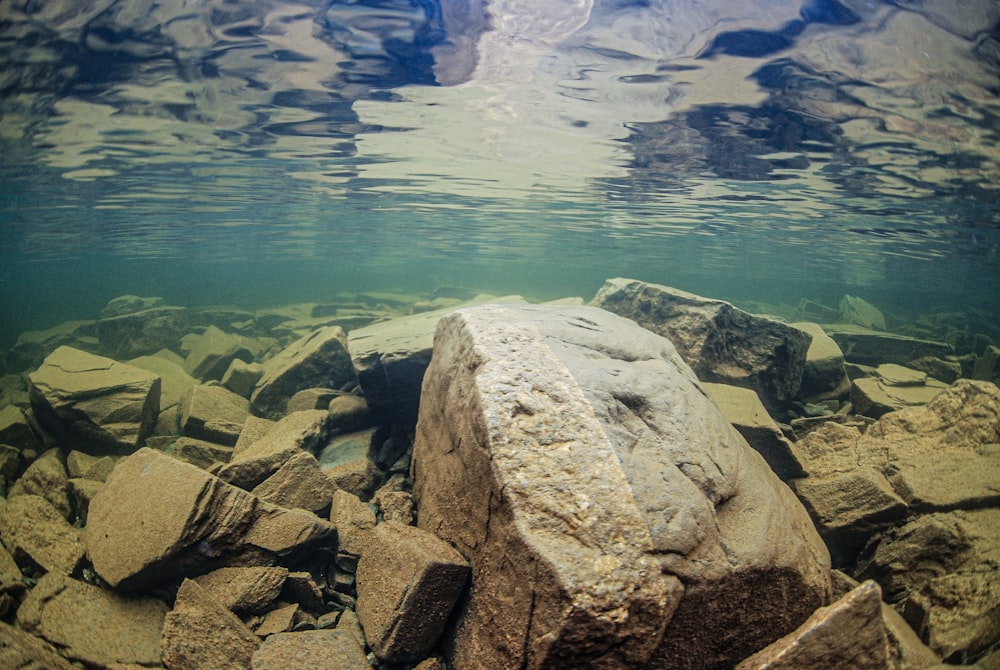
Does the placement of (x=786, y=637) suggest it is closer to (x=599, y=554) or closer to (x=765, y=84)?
(x=599, y=554)

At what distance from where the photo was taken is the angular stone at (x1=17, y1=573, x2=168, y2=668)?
2.96 meters

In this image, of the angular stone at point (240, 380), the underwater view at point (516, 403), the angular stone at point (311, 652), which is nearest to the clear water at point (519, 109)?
the underwater view at point (516, 403)

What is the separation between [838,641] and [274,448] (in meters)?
4.90

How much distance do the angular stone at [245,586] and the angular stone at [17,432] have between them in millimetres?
5401

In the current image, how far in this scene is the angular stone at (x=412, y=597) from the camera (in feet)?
8.27

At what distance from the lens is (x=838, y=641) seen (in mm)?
2211

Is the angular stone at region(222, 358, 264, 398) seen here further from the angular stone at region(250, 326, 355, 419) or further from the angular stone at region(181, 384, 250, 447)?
the angular stone at region(181, 384, 250, 447)

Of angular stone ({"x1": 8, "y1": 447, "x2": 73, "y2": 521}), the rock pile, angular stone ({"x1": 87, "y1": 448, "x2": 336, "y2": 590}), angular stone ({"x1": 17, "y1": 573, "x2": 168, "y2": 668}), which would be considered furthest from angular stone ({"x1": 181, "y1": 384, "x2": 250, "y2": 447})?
angular stone ({"x1": 17, "y1": 573, "x2": 168, "y2": 668})

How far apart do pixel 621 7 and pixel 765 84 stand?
3992 millimetres

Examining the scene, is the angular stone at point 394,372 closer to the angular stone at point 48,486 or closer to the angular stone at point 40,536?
the angular stone at point 40,536

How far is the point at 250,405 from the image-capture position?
711 cm

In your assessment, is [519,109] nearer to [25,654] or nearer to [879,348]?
[879,348]

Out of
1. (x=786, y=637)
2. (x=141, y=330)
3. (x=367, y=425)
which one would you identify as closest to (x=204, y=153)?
(x=141, y=330)

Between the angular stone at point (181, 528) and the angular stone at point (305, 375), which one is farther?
the angular stone at point (305, 375)
